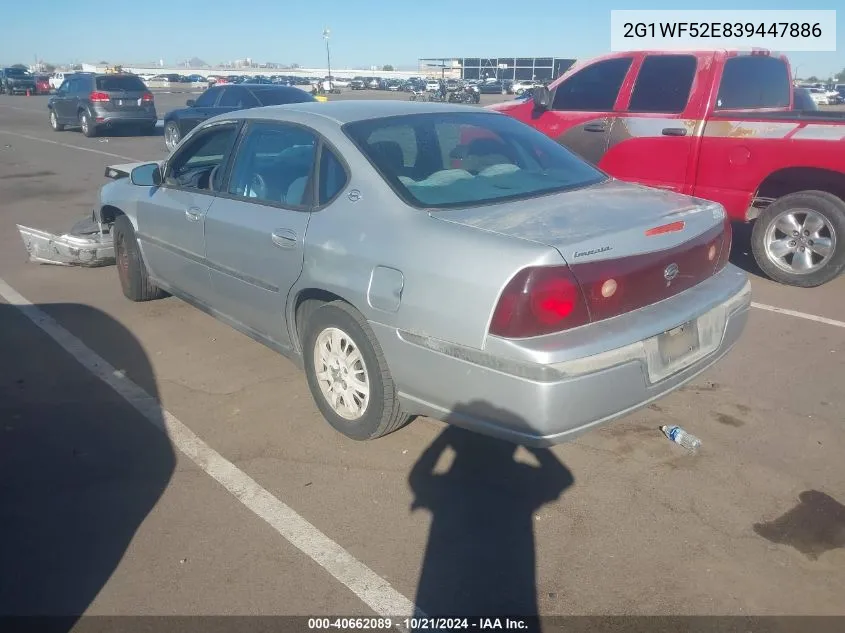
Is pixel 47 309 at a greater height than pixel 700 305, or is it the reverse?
pixel 700 305

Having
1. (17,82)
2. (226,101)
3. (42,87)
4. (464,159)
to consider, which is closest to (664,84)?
(464,159)

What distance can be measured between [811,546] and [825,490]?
467 millimetres

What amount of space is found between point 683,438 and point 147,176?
4050 mm

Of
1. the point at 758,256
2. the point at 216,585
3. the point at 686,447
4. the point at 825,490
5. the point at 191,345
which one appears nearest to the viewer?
the point at 216,585

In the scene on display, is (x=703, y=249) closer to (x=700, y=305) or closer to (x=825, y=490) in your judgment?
(x=700, y=305)

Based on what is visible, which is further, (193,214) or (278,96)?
(278,96)

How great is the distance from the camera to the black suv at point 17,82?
156 ft

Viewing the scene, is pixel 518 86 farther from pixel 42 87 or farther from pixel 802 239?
pixel 802 239

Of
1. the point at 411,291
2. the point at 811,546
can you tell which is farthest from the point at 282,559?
the point at 811,546

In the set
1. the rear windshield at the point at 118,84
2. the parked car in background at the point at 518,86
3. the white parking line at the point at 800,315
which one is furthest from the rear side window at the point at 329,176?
the parked car in background at the point at 518,86

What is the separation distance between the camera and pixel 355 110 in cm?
396

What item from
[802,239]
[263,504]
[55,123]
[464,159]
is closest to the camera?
[263,504]

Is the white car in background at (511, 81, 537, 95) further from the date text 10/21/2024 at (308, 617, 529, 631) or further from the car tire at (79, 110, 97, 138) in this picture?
the date text 10/21/2024 at (308, 617, 529, 631)

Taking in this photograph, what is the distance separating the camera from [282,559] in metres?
2.83
